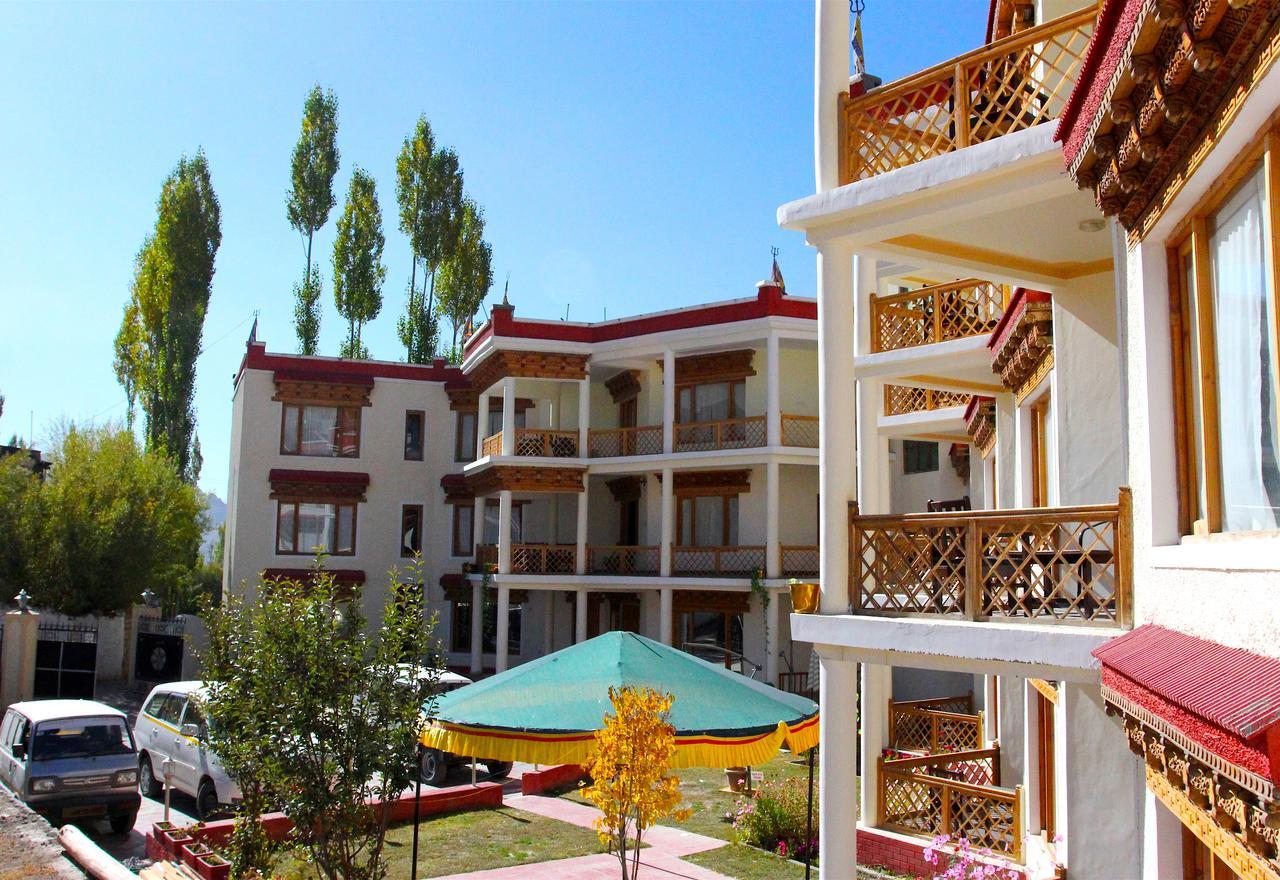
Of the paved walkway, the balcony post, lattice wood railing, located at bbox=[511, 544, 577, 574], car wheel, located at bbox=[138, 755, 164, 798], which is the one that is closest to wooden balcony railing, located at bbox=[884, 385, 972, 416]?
the paved walkway

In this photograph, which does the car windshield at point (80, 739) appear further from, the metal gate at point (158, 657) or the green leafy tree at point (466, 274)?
the green leafy tree at point (466, 274)

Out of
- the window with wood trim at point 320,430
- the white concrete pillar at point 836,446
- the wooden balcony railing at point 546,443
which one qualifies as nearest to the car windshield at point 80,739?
the white concrete pillar at point 836,446

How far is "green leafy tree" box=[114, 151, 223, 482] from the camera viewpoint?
41156mm

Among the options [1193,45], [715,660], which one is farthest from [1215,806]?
[715,660]

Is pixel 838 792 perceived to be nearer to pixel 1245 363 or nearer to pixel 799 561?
pixel 1245 363

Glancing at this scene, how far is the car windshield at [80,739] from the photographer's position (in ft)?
48.1

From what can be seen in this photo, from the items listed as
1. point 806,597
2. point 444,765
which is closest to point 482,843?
point 444,765

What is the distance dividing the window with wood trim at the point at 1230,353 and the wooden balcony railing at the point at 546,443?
24352 mm

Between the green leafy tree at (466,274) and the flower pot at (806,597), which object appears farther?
the green leafy tree at (466,274)

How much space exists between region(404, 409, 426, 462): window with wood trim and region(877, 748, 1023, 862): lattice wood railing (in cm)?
2375

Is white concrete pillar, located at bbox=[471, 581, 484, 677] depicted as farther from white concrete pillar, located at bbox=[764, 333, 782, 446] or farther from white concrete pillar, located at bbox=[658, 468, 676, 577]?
white concrete pillar, located at bbox=[764, 333, 782, 446]

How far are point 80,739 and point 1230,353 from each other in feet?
50.4

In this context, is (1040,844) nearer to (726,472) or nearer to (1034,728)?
(1034,728)

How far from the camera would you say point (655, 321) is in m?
28.0
